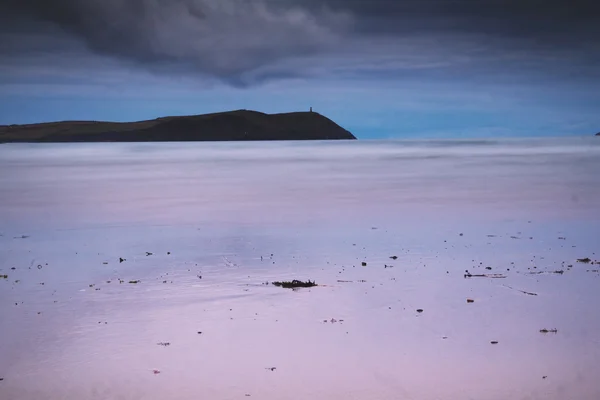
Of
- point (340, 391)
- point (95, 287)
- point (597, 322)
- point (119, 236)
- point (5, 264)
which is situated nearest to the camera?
point (340, 391)

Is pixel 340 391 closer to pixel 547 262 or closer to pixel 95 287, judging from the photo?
pixel 95 287

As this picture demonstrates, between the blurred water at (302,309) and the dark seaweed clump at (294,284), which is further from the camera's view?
the dark seaweed clump at (294,284)

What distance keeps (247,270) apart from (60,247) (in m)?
5.79

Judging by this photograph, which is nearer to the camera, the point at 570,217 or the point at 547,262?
the point at 547,262

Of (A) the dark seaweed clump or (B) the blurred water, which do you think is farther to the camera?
(A) the dark seaweed clump

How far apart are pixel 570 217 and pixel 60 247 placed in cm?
1435

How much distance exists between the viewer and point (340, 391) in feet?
26.6

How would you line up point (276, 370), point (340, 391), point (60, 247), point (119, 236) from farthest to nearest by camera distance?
point (119, 236)
point (60, 247)
point (276, 370)
point (340, 391)

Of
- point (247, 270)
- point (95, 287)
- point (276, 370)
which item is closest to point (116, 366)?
point (276, 370)

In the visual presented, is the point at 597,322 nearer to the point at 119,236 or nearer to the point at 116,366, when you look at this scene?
the point at 116,366

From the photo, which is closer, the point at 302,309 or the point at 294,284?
the point at 302,309

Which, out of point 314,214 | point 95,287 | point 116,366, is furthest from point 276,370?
point 314,214

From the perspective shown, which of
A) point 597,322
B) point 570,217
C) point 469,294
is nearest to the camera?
point 597,322

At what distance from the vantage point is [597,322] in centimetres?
1044
